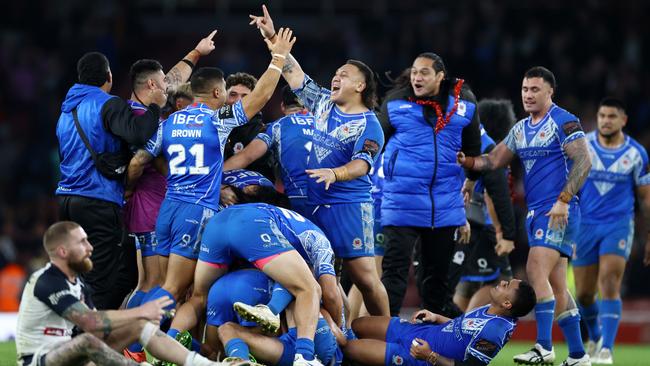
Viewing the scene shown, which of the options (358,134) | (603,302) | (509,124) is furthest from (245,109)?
(603,302)

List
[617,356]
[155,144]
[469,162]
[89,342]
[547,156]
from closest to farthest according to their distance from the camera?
[89,342], [155,144], [547,156], [469,162], [617,356]

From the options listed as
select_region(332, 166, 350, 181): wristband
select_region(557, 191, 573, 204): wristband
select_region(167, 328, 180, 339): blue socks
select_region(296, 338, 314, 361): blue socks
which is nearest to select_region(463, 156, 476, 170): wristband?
select_region(557, 191, 573, 204): wristband

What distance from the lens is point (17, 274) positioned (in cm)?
1773

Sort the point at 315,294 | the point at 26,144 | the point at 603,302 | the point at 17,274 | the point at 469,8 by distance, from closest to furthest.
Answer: the point at 315,294, the point at 603,302, the point at 17,274, the point at 26,144, the point at 469,8

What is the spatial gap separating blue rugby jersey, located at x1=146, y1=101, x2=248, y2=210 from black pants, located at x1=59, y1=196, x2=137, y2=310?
535 mm

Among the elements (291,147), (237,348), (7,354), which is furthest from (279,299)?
(7,354)

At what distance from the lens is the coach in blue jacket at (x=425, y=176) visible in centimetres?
1057

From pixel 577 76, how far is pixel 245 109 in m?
12.5

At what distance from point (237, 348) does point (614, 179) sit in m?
Result: 5.71

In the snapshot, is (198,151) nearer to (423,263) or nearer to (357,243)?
(357,243)

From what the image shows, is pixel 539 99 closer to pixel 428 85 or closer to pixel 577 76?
pixel 428 85

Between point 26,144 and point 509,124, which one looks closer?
point 509,124

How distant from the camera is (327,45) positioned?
21.6m

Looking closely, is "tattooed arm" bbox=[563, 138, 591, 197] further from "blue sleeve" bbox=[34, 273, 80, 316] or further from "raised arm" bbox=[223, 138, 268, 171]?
"blue sleeve" bbox=[34, 273, 80, 316]
